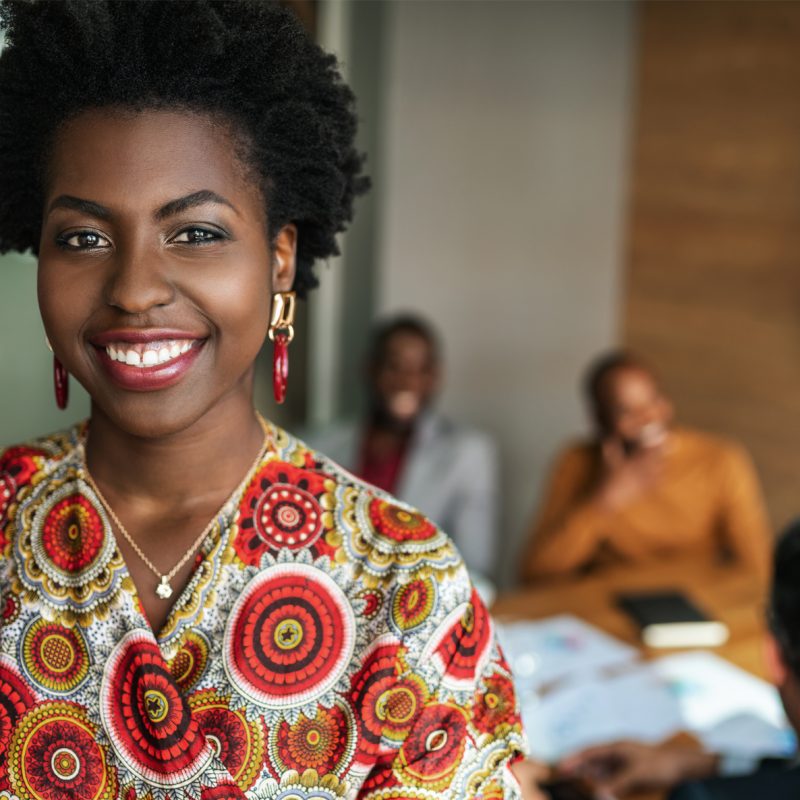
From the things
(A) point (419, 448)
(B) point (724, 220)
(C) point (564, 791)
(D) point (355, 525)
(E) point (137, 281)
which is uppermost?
(B) point (724, 220)

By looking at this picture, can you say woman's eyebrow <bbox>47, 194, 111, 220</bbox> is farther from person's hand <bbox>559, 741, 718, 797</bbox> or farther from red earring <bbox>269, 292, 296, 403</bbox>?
person's hand <bbox>559, 741, 718, 797</bbox>

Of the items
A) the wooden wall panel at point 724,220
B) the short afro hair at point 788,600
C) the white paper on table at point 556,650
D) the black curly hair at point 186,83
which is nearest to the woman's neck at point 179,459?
the black curly hair at point 186,83

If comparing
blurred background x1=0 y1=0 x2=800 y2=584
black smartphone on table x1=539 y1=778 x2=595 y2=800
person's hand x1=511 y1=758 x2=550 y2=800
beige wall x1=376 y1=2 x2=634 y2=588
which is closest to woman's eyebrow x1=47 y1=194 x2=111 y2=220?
person's hand x1=511 y1=758 x2=550 y2=800

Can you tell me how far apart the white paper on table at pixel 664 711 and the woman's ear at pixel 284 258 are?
1266 mm

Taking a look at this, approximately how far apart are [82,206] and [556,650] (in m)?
1.80

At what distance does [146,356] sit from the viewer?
1.04m

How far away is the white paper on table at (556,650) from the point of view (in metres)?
2.38

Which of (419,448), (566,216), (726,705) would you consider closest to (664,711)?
(726,705)

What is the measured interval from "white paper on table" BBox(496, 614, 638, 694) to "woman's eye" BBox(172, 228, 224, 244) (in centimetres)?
154

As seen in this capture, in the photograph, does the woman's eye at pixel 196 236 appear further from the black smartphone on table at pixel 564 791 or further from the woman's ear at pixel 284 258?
the black smartphone on table at pixel 564 791

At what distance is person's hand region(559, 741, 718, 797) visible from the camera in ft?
6.50

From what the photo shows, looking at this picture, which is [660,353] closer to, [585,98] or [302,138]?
[585,98]

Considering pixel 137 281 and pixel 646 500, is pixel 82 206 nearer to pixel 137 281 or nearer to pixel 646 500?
pixel 137 281

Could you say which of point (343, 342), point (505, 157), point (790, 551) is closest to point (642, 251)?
point (505, 157)
